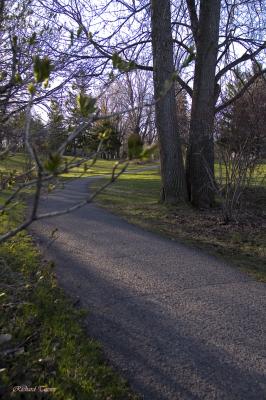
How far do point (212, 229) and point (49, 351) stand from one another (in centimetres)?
637

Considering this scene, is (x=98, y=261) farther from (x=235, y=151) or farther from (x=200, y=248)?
(x=235, y=151)

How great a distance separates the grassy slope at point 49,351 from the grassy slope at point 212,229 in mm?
3144

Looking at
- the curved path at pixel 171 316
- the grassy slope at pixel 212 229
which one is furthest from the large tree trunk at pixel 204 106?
the curved path at pixel 171 316

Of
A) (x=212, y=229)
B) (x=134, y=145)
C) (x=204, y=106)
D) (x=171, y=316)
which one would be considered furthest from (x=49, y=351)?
(x=204, y=106)

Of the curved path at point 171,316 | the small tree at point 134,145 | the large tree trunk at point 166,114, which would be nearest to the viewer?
the small tree at point 134,145

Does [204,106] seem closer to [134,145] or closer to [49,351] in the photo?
[49,351]

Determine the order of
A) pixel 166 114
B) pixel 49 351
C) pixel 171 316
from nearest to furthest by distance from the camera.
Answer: pixel 49 351
pixel 171 316
pixel 166 114

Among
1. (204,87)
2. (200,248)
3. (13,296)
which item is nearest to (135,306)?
(13,296)

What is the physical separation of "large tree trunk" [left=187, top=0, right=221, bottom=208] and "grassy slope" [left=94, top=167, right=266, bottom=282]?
2.54 feet

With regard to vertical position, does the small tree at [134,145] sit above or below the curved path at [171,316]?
above

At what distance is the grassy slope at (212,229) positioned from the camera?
295 inches

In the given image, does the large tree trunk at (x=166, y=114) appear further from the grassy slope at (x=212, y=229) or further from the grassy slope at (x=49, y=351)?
the grassy slope at (x=49, y=351)

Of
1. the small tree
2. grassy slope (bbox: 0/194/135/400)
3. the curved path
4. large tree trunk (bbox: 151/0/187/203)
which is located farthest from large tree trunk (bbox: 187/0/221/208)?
the small tree

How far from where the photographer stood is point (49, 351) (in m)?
3.74
